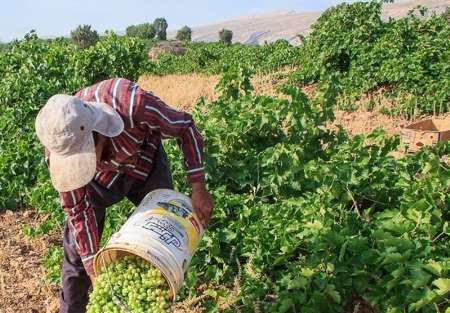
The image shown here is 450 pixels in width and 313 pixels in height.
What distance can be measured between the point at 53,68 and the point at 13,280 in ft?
14.1

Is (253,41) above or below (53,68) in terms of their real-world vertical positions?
below

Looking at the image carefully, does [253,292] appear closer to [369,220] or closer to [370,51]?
[369,220]

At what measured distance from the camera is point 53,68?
790cm

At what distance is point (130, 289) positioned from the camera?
219 cm

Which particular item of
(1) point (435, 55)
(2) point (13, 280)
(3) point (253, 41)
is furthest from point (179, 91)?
(3) point (253, 41)

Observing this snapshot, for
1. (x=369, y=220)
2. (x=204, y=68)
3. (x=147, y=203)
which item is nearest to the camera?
(x=147, y=203)

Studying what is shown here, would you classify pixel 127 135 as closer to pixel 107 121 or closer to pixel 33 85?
pixel 107 121

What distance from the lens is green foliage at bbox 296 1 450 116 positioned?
842 cm

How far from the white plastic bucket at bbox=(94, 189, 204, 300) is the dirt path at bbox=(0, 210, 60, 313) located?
5.14 feet

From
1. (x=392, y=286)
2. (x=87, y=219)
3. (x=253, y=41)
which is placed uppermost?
(x=87, y=219)

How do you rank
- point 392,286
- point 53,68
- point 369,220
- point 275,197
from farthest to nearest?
point 53,68 → point 275,197 → point 369,220 → point 392,286

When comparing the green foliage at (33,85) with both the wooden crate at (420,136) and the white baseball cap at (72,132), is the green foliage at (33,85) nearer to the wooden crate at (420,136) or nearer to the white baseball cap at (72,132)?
the white baseball cap at (72,132)

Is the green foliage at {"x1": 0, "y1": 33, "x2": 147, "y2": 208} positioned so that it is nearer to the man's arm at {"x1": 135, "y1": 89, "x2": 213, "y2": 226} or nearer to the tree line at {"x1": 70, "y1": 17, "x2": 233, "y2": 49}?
the man's arm at {"x1": 135, "y1": 89, "x2": 213, "y2": 226}

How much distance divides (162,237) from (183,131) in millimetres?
556
